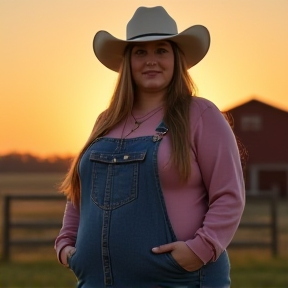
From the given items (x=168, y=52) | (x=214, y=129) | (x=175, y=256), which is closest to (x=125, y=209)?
(x=175, y=256)

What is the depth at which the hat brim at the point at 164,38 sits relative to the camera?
3.52 m

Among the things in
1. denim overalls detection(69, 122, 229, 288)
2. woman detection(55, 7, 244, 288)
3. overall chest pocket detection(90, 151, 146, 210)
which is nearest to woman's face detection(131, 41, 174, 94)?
woman detection(55, 7, 244, 288)

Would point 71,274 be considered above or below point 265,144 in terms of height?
above

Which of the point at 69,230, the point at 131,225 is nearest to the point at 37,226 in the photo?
the point at 69,230

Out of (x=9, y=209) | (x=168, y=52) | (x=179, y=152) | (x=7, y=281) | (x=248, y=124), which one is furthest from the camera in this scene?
(x=248, y=124)

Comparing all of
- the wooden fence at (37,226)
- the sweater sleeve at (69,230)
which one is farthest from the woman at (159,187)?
the wooden fence at (37,226)

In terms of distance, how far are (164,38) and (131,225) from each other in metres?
0.78

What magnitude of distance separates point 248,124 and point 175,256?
106 feet

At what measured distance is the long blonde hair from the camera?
129 inches

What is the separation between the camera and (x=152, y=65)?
3445 mm

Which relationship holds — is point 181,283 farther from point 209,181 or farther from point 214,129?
point 214,129

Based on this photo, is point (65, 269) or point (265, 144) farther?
point (265, 144)

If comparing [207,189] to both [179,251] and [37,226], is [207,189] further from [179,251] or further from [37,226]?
[37,226]

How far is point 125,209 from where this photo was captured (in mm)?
3277
